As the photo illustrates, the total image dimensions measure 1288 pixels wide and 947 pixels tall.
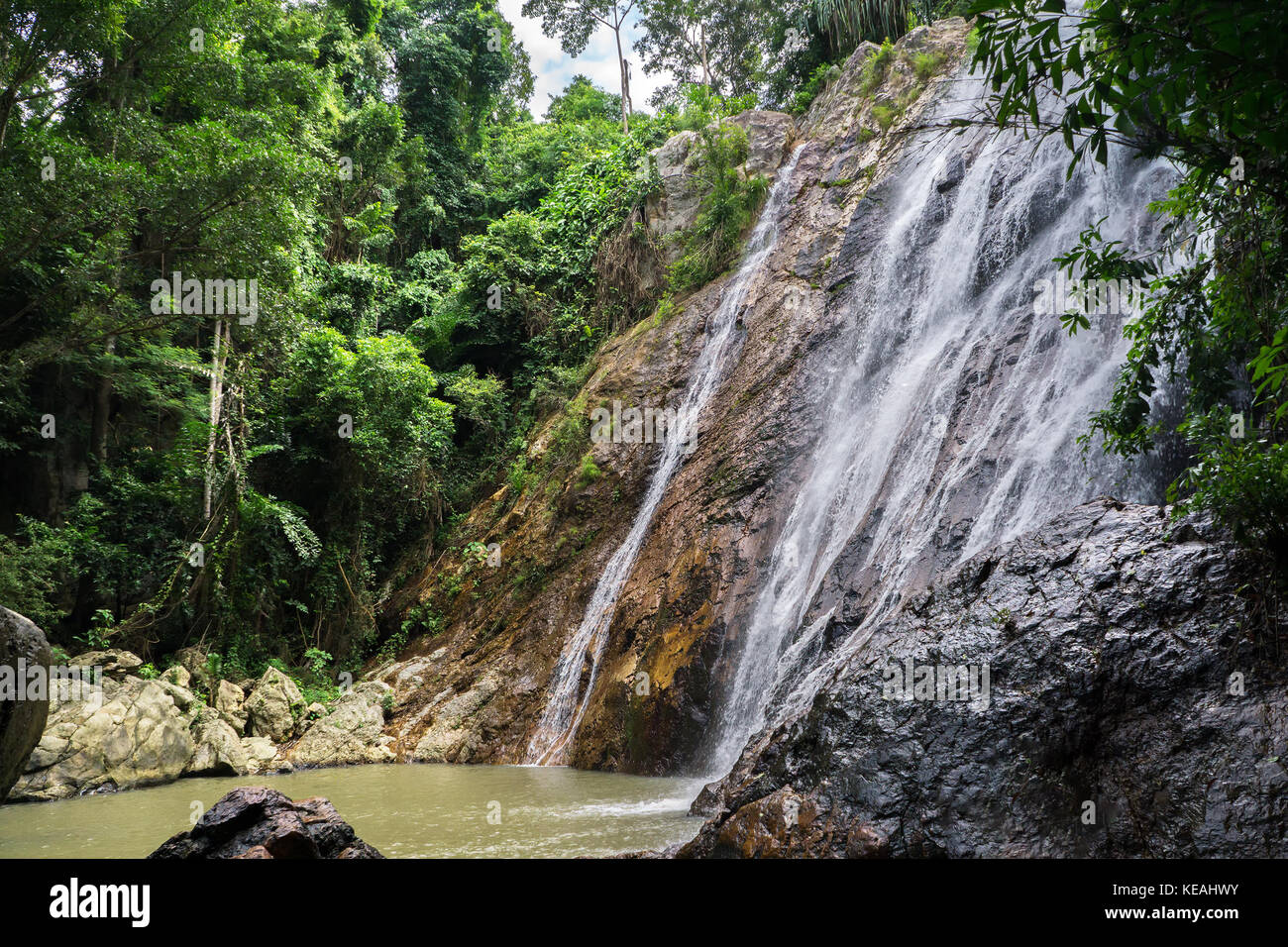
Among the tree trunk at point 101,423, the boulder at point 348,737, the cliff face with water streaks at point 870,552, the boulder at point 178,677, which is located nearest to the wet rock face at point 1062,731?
the cliff face with water streaks at point 870,552

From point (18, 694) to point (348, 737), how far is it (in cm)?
541

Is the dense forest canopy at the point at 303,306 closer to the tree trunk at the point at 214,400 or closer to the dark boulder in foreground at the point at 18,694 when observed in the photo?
the tree trunk at the point at 214,400

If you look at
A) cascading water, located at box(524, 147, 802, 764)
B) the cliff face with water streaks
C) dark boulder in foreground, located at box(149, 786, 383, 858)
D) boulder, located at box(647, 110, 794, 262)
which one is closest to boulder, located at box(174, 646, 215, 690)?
the cliff face with water streaks

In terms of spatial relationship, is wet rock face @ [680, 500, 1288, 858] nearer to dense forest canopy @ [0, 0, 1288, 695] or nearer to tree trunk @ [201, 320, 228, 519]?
dense forest canopy @ [0, 0, 1288, 695]

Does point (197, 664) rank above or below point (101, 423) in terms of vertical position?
below

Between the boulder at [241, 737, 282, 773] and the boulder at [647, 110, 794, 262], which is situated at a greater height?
the boulder at [647, 110, 794, 262]

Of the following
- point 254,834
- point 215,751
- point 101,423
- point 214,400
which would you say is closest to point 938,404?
point 254,834

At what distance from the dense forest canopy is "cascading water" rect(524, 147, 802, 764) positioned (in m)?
1.08

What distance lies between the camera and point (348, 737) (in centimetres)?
1137

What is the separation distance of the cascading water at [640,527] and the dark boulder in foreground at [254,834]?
266 inches

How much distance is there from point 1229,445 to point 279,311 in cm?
1410

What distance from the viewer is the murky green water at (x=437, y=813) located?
5.65m

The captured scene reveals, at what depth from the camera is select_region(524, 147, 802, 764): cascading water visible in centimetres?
1095

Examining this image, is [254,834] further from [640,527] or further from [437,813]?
[640,527]
